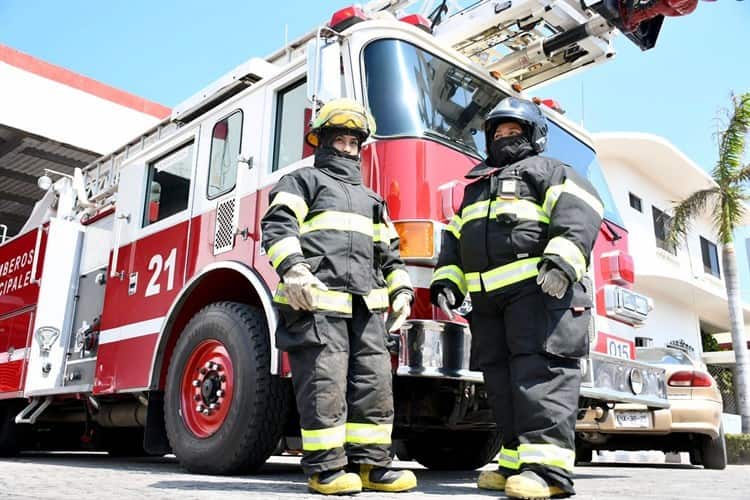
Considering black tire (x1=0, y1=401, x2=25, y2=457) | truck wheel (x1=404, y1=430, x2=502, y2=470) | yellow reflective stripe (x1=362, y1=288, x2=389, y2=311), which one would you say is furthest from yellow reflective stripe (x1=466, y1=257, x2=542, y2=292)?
black tire (x1=0, y1=401, x2=25, y2=457)

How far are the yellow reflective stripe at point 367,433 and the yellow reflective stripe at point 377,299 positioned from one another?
518mm

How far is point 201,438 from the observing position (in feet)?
13.2

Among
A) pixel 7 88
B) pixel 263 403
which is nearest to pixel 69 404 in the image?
pixel 263 403

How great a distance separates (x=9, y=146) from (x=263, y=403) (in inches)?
532

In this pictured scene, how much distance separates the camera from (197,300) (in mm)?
4574

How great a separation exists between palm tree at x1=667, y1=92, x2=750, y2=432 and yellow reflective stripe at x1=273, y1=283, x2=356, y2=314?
15282 millimetres

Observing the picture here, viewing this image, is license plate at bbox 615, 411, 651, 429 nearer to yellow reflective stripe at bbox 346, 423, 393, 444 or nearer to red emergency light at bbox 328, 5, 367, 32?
yellow reflective stripe at bbox 346, 423, 393, 444

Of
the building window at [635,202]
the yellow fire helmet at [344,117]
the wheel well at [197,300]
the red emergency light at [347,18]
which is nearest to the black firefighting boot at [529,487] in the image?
the yellow fire helmet at [344,117]

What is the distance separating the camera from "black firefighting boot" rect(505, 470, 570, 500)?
283 cm

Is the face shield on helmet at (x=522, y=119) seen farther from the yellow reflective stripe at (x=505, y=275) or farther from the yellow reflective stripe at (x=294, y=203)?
the yellow reflective stripe at (x=294, y=203)

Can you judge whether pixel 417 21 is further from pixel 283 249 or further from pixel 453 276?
pixel 283 249

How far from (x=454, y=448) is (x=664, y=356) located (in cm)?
309

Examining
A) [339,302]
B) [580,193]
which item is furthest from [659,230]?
[339,302]

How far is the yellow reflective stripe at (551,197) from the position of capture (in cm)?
323
